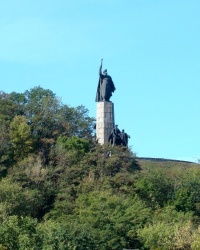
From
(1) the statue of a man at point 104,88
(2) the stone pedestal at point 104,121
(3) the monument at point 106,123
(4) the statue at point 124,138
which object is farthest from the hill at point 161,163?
(1) the statue of a man at point 104,88

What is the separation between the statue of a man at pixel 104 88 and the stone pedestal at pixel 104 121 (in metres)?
0.47

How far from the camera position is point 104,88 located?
4641 centimetres

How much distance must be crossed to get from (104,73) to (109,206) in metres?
12.1

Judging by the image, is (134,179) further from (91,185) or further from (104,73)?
(104,73)

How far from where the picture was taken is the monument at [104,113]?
45531 millimetres

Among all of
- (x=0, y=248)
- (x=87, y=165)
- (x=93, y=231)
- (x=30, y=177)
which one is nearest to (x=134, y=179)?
(x=87, y=165)

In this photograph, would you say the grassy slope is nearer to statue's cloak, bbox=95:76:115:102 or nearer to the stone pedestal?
the stone pedestal

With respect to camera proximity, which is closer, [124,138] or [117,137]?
[117,137]

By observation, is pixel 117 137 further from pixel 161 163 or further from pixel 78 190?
pixel 78 190

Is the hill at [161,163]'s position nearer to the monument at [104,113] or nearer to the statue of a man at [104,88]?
the monument at [104,113]

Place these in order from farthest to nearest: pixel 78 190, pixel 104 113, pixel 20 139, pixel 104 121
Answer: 1. pixel 104 113
2. pixel 104 121
3. pixel 20 139
4. pixel 78 190

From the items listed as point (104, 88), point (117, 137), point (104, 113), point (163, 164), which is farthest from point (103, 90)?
point (163, 164)

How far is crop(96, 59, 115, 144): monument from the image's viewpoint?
45.5 m

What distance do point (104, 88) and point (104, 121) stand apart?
78.6 inches
